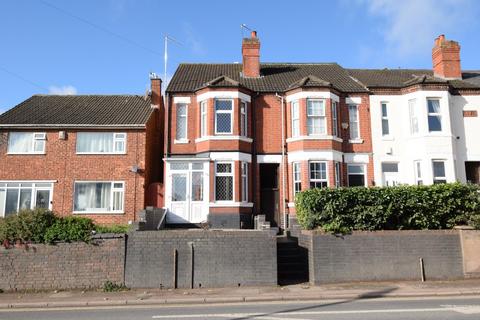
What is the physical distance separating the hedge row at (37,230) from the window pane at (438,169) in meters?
16.8

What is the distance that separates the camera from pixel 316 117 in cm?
2094

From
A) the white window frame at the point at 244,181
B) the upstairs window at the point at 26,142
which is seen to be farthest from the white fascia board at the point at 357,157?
the upstairs window at the point at 26,142

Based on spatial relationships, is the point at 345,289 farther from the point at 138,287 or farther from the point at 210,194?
the point at 210,194

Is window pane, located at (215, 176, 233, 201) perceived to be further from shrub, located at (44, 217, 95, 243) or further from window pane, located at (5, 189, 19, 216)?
window pane, located at (5, 189, 19, 216)

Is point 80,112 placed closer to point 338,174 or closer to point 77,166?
point 77,166

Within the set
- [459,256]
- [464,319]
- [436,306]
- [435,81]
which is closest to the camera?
[464,319]

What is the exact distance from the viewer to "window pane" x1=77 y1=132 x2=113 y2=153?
2139 cm

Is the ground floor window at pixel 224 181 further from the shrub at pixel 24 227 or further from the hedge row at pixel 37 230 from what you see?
the shrub at pixel 24 227

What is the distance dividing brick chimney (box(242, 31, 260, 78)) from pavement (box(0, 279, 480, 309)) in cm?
1415

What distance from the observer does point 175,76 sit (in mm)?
23266

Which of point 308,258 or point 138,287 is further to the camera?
point 308,258

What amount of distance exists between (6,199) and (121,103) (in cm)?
811

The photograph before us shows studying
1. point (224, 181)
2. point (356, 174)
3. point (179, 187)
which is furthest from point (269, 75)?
point (179, 187)

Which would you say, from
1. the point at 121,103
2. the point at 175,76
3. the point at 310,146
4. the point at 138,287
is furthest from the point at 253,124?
the point at 138,287
